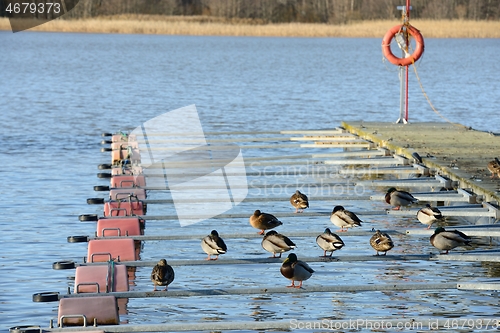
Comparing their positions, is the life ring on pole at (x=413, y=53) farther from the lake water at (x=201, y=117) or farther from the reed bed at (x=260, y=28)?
the reed bed at (x=260, y=28)

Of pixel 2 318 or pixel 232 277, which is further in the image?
pixel 232 277

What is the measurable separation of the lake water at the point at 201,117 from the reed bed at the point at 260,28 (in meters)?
1.72

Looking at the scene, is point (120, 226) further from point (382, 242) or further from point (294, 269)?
point (382, 242)

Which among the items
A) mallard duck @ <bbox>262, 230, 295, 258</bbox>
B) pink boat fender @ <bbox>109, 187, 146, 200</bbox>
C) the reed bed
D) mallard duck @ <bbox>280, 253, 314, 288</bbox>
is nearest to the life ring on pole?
pink boat fender @ <bbox>109, 187, 146, 200</bbox>

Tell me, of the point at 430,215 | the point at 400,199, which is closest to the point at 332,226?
the point at 400,199

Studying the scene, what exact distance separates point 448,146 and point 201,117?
1454 centimetres

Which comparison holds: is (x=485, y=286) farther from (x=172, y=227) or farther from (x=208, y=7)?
(x=208, y=7)

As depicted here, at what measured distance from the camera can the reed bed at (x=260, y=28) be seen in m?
67.4

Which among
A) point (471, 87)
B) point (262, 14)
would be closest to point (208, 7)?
point (262, 14)

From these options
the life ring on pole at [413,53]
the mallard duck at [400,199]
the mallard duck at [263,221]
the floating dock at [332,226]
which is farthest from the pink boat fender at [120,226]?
the life ring on pole at [413,53]

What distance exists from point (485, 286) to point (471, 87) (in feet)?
118

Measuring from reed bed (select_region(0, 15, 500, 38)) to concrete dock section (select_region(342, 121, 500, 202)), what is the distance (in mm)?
42308

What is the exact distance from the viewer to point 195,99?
128 feet

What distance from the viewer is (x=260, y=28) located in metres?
74.1
